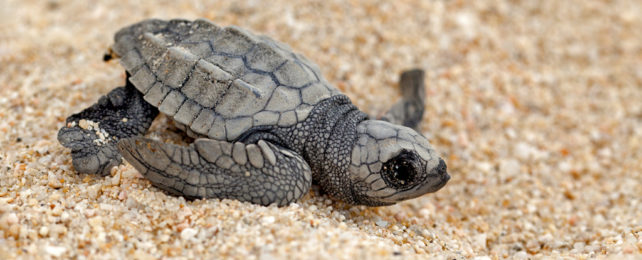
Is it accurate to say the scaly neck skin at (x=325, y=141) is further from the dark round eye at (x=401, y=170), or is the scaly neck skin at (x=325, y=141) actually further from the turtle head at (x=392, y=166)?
the dark round eye at (x=401, y=170)

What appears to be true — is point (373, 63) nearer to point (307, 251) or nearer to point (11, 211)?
point (307, 251)

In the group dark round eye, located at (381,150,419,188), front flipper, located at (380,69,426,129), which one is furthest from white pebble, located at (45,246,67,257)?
front flipper, located at (380,69,426,129)

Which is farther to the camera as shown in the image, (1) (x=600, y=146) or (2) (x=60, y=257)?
(1) (x=600, y=146)

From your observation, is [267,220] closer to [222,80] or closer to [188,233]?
[188,233]

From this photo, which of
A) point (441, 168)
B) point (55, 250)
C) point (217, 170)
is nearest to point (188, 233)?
point (217, 170)

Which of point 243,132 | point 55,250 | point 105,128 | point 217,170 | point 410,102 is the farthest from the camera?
point 410,102

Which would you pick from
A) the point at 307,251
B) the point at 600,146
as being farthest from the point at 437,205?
the point at 600,146

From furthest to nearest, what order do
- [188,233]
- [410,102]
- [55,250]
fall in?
[410,102], [188,233], [55,250]
